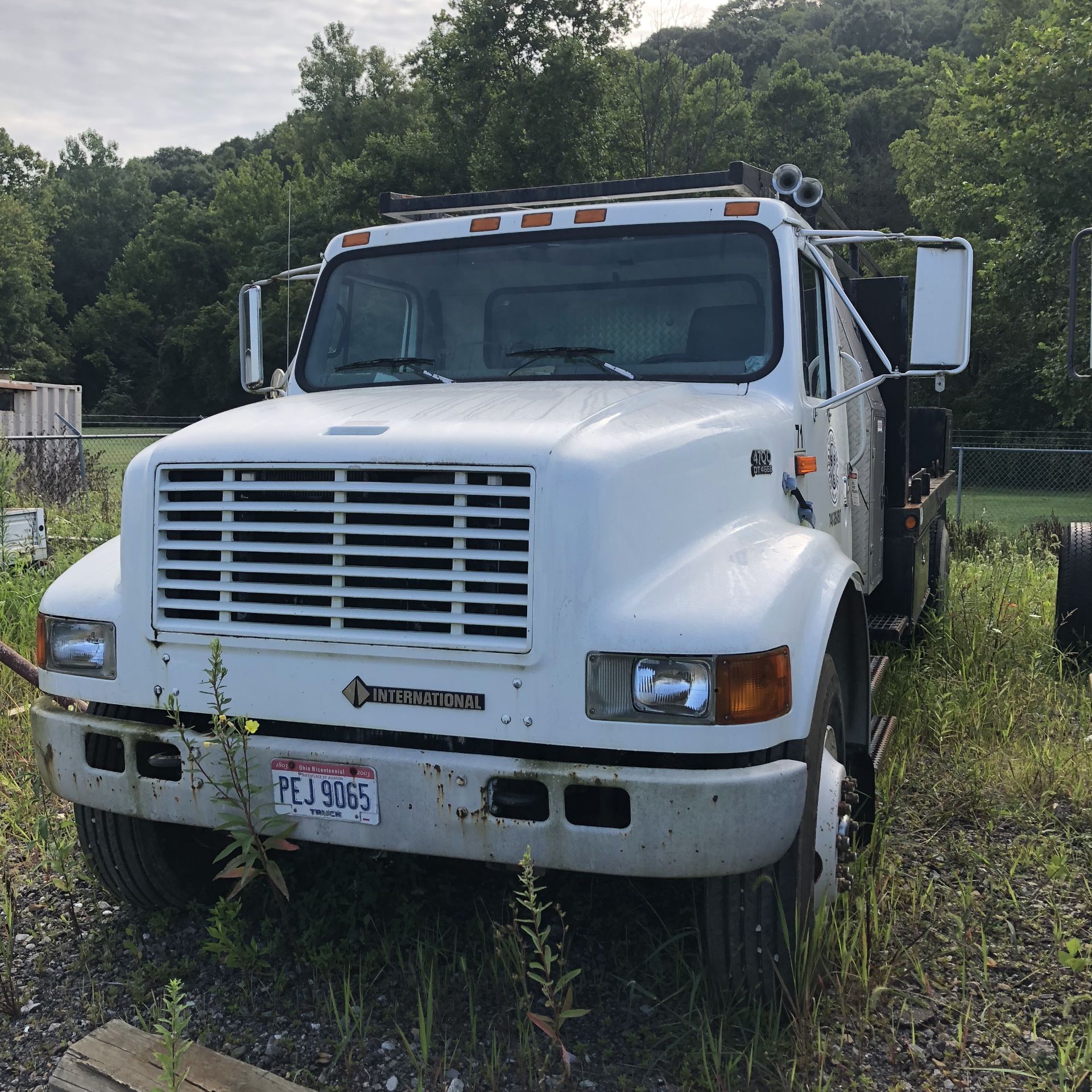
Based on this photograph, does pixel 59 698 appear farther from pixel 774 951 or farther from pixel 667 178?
pixel 667 178

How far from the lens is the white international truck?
2.64m

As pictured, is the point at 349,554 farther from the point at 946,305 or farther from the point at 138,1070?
the point at 946,305

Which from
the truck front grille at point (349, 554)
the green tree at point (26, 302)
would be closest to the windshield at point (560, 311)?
the truck front grille at point (349, 554)

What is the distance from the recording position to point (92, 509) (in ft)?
45.4

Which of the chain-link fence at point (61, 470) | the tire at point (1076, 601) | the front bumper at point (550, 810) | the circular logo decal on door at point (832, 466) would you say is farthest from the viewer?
the chain-link fence at point (61, 470)

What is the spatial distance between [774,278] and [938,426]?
147 inches

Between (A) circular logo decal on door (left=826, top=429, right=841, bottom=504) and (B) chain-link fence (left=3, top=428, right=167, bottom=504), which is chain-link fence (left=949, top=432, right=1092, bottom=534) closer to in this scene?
(B) chain-link fence (left=3, top=428, right=167, bottom=504)

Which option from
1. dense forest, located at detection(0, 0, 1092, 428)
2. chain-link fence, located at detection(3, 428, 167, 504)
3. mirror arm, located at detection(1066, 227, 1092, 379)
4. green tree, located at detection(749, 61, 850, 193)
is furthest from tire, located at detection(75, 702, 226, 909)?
green tree, located at detection(749, 61, 850, 193)

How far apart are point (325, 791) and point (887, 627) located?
3.35 metres

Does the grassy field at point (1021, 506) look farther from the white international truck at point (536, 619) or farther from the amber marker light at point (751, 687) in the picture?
the amber marker light at point (751, 687)

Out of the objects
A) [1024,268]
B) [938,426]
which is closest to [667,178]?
[938,426]

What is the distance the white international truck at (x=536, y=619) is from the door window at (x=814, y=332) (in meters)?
0.07

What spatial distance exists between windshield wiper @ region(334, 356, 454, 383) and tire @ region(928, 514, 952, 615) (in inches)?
163

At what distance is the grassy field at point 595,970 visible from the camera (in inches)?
113
